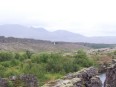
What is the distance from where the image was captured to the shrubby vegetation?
8994 centimetres

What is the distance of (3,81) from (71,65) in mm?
53963

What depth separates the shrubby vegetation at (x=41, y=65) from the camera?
8994 centimetres

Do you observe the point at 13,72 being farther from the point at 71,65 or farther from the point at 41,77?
the point at 71,65

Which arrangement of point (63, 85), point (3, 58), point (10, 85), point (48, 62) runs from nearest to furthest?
point (63, 85)
point (10, 85)
point (48, 62)
point (3, 58)

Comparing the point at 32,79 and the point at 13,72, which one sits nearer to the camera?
the point at 32,79

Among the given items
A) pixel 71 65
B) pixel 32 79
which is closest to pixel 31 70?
pixel 71 65

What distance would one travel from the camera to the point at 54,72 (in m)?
99.1

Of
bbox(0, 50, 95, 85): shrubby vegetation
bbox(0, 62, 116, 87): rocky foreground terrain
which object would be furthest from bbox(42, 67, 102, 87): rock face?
bbox(0, 50, 95, 85): shrubby vegetation

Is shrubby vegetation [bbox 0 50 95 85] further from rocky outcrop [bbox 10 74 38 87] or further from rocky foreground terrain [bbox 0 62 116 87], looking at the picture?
rocky foreground terrain [bbox 0 62 116 87]

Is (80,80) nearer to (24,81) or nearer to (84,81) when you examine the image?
(84,81)

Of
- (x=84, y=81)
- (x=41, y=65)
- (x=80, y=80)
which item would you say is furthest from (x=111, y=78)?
(x=41, y=65)

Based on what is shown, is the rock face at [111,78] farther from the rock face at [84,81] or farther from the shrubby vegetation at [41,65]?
the shrubby vegetation at [41,65]

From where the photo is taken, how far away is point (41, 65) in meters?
104

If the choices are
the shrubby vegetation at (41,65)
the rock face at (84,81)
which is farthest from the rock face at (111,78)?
the shrubby vegetation at (41,65)
